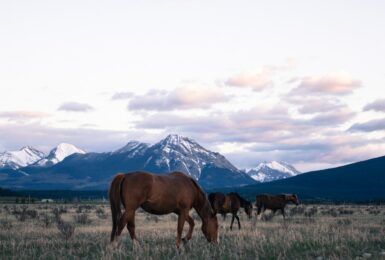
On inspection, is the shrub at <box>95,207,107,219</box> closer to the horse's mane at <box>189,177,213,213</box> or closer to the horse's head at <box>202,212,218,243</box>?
the horse's mane at <box>189,177,213,213</box>

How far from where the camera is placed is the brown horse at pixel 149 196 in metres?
14.1

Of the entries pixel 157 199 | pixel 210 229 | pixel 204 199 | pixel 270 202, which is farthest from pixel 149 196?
pixel 270 202

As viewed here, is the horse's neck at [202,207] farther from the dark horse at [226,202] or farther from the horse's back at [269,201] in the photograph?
the horse's back at [269,201]

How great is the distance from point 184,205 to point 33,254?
4.17 meters

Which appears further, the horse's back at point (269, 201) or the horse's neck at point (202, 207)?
the horse's back at point (269, 201)

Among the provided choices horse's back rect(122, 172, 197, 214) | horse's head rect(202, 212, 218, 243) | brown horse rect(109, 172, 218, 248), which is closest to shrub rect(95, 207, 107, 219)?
horse's head rect(202, 212, 218, 243)

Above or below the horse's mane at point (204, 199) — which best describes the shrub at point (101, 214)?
below

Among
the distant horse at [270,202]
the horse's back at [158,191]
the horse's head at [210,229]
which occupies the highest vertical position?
the horse's back at [158,191]

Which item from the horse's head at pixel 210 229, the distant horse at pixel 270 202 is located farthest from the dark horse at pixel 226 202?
the horse's head at pixel 210 229

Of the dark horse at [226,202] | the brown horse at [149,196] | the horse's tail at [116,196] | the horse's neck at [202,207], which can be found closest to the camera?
the brown horse at [149,196]

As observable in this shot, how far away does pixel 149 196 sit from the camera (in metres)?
14.4

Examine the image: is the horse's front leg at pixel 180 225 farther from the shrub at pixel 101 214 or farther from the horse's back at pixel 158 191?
the shrub at pixel 101 214

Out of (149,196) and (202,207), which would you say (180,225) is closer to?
(149,196)

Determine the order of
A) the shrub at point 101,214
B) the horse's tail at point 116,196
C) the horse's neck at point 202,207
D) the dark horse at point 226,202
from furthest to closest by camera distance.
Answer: the shrub at point 101,214 < the dark horse at point 226,202 < the horse's neck at point 202,207 < the horse's tail at point 116,196
